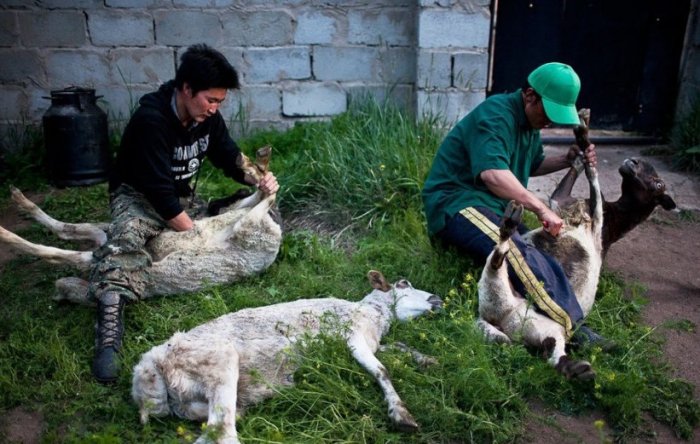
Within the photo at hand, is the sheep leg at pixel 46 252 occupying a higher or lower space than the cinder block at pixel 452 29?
lower

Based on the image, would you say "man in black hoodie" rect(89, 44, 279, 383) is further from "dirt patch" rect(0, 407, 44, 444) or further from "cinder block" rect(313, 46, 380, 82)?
"cinder block" rect(313, 46, 380, 82)

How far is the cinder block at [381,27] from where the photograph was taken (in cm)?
662

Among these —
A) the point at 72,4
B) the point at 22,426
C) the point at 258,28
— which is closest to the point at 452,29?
the point at 258,28

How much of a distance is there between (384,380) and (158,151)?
1.93m

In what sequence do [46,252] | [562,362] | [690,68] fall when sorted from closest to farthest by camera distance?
1. [562,362]
2. [46,252]
3. [690,68]

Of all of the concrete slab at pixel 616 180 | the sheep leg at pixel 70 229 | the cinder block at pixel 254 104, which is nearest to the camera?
the sheep leg at pixel 70 229

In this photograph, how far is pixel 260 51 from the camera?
670cm

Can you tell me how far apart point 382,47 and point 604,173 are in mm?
2525

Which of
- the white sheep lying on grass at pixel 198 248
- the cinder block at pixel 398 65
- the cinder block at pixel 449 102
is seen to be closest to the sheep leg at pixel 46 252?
the white sheep lying on grass at pixel 198 248

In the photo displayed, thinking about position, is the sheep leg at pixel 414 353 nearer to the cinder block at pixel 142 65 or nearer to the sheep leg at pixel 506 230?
the sheep leg at pixel 506 230

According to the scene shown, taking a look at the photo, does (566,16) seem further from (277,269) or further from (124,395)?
(124,395)

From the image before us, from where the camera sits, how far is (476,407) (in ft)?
10.3

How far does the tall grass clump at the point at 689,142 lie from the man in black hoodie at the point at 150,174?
450cm

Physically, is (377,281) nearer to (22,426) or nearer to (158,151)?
(158,151)
